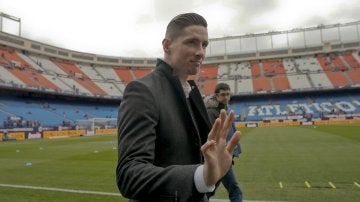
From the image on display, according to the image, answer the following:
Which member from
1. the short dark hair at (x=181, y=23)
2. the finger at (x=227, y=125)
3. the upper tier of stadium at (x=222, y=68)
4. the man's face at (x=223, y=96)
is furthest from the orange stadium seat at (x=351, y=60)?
the finger at (x=227, y=125)

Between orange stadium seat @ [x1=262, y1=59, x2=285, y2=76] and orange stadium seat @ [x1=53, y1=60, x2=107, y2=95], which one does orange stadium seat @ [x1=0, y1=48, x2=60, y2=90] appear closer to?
orange stadium seat @ [x1=53, y1=60, x2=107, y2=95]

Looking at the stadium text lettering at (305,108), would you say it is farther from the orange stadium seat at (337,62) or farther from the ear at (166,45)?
the ear at (166,45)

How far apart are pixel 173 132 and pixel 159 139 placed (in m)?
0.09

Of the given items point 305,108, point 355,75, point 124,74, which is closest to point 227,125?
point 305,108

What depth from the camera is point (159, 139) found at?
1.61 metres

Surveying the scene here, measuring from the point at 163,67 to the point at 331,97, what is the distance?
2508 inches

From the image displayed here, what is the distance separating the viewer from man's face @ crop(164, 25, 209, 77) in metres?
1.85

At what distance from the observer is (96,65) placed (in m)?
71.8

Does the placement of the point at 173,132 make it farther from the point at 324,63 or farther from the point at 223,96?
the point at 324,63

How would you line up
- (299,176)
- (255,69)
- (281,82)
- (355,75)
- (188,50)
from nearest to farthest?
1. (188,50)
2. (299,176)
3. (355,75)
4. (281,82)
5. (255,69)

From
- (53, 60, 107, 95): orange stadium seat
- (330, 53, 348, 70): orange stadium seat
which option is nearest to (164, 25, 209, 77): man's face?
(53, 60, 107, 95): orange stadium seat

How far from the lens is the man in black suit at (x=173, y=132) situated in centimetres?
137

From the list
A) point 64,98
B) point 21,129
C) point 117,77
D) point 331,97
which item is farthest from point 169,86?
point 117,77

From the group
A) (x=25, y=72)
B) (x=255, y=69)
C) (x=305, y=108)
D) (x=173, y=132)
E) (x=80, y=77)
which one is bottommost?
(x=173, y=132)
